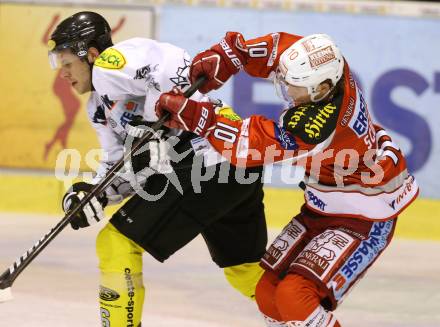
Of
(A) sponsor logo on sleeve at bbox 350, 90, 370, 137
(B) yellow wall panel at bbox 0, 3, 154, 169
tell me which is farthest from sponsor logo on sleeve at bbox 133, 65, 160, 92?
(B) yellow wall panel at bbox 0, 3, 154, 169

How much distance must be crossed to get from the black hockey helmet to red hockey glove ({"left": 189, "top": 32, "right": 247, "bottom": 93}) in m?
0.37

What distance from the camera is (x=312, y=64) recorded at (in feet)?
10.2

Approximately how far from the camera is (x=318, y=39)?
3.18 metres

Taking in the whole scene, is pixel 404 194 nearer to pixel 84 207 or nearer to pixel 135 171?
pixel 135 171

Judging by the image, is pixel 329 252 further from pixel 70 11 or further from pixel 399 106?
pixel 70 11

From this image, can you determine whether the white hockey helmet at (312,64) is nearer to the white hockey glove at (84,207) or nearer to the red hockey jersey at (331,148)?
the red hockey jersey at (331,148)

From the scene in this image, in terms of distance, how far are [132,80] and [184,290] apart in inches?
61.3

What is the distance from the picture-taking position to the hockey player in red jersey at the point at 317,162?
305cm

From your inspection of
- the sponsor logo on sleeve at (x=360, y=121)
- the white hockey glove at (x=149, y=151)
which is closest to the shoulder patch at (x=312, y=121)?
the sponsor logo on sleeve at (x=360, y=121)

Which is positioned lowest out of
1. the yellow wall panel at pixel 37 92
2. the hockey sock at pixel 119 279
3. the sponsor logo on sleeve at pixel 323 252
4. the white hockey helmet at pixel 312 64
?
the yellow wall panel at pixel 37 92

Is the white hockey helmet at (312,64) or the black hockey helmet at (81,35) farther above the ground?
the white hockey helmet at (312,64)

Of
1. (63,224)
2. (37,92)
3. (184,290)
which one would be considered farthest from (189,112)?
(37,92)

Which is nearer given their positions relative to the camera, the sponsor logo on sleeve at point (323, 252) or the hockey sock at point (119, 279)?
the sponsor logo on sleeve at point (323, 252)

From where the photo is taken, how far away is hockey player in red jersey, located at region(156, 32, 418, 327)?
305 cm
